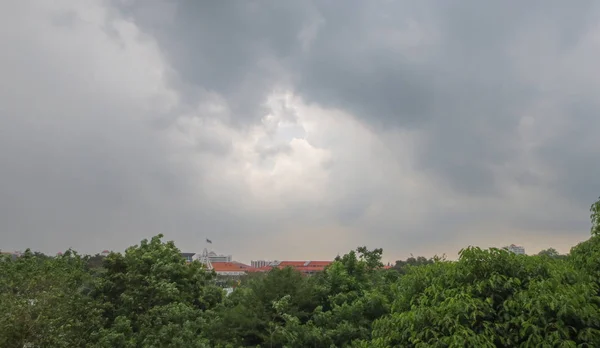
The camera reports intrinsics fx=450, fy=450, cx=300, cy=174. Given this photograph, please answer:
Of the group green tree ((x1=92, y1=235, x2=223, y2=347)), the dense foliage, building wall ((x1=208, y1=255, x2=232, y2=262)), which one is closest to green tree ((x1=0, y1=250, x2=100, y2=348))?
the dense foliage

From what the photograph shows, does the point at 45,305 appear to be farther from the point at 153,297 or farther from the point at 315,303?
the point at 315,303

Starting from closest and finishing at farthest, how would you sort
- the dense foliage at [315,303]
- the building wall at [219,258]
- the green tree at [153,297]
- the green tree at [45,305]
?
the dense foliage at [315,303] < the green tree at [45,305] < the green tree at [153,297] < the building wall at [219,258]

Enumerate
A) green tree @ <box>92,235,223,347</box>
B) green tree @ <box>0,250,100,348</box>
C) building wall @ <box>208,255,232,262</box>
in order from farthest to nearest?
building wall @ <box>208,255,232,262</box>
green tree @ <box>92,235,223,347</box>
green tree @ <box>0,250,100,348</box>

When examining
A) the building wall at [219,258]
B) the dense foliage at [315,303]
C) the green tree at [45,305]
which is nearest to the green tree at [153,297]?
the dense foliage at [315,303]

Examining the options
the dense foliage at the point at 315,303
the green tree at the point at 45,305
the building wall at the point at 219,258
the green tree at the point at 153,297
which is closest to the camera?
the dense foliage at the point at 315,303

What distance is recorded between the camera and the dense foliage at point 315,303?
4742 mm

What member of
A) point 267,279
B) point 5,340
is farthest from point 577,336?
point 5,340

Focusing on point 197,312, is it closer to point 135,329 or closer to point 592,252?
point 135,329

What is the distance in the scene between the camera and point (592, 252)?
249 inches

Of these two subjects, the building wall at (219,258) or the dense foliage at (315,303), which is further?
the building wall at (219,258)

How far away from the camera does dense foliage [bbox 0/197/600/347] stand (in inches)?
187

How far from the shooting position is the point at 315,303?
1116 centimetres

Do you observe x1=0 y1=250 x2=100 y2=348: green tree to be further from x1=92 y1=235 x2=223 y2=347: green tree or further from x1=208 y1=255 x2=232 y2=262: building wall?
x1=208 y1=255 x2=232 y2=262: building wall

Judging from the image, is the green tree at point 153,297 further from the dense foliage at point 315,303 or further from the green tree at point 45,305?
the green tree at point 45,305
